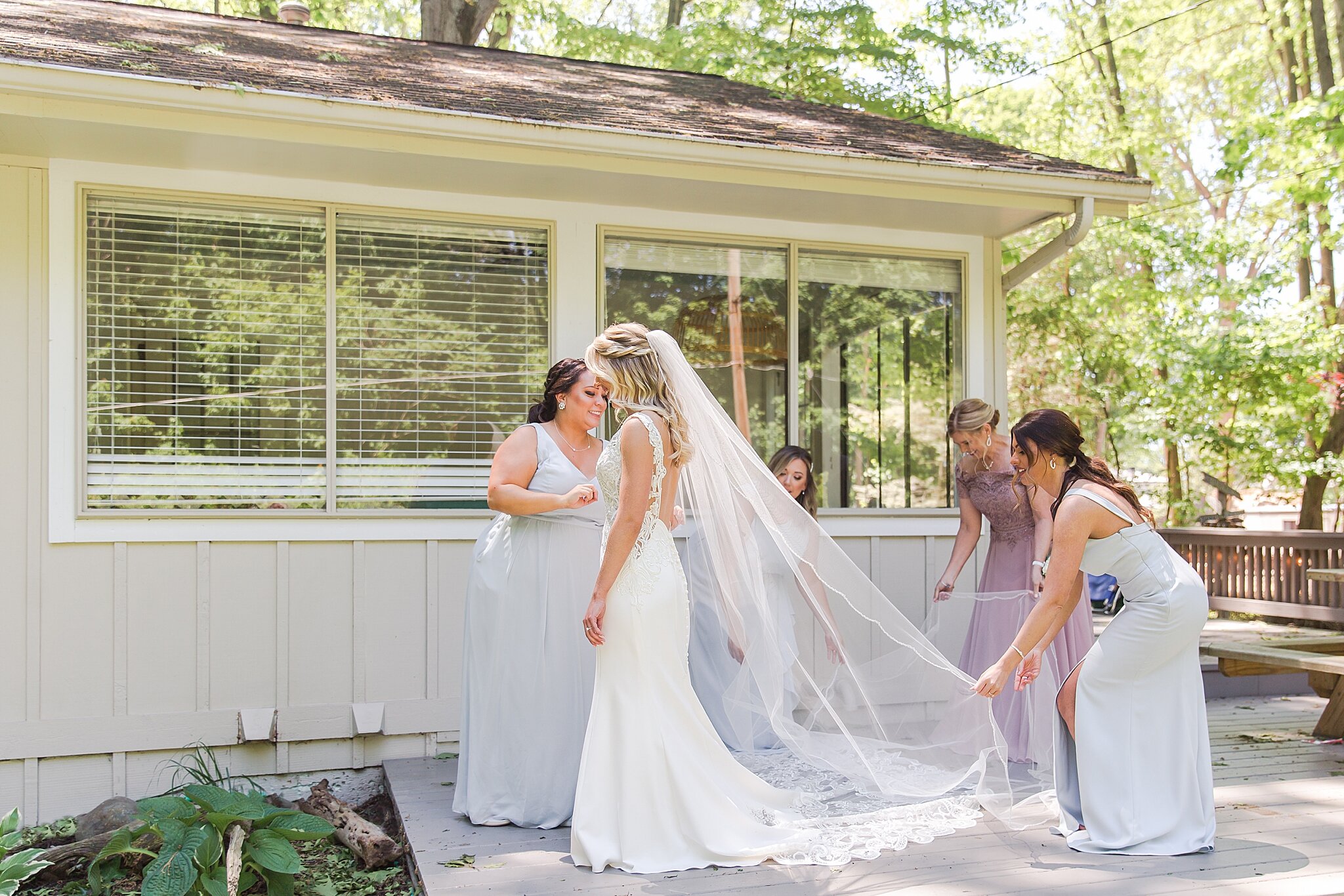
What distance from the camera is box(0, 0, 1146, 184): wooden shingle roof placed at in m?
4.68

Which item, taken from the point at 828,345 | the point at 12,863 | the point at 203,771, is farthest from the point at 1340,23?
the point at 12,863

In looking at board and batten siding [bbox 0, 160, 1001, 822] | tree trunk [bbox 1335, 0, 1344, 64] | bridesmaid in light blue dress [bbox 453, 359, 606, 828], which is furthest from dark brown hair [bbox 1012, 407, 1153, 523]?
tree trunk [bbox 1335, 0, 1344, 64]

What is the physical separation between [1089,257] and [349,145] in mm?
20030

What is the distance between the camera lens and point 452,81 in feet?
18.4

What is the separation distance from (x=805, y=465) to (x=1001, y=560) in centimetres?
115

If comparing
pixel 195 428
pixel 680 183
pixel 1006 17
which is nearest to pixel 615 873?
Result: pixel 195 428

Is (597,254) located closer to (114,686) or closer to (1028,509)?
(1028,509)

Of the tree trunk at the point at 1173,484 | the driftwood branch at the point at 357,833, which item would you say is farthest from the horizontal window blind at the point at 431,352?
the tree trunk at the point at 1173,484

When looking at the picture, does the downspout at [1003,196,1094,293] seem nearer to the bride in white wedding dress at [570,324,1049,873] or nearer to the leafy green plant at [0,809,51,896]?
the bride in white wedding dress at [570,324,1049,873]

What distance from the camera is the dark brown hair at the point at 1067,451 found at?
12.9ft

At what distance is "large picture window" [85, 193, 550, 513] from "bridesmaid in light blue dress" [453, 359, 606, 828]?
1.27 m

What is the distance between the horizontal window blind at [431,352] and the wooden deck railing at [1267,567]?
29.7 feet

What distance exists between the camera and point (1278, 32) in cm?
1390

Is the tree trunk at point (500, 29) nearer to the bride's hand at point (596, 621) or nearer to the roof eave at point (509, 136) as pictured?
the roof eave at point (509, 136)
